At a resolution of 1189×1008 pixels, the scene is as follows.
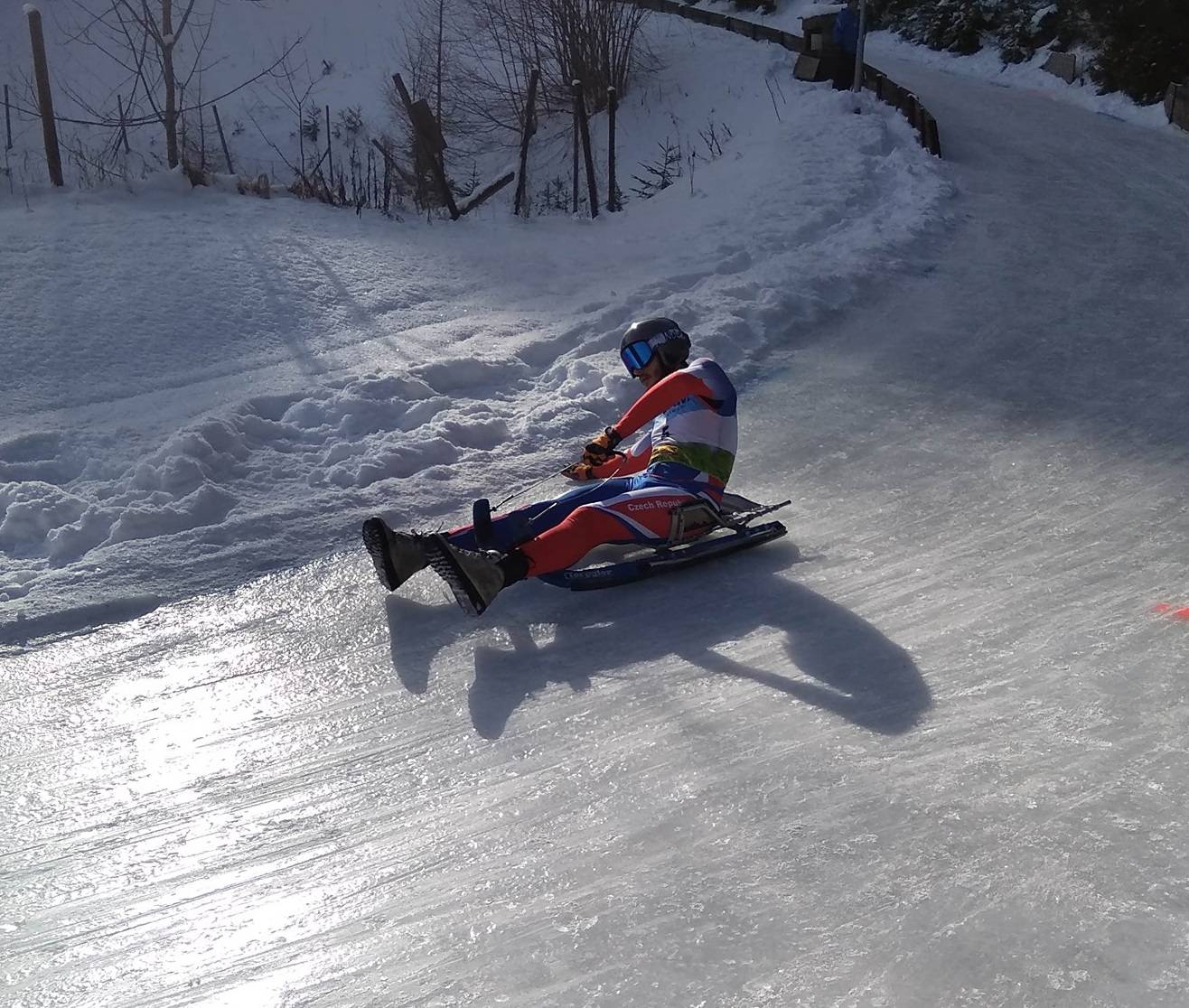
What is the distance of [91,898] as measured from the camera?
9.45 ft

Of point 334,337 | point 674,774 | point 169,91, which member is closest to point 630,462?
point 674,774

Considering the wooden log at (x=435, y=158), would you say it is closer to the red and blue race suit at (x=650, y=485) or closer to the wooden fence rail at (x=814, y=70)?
the wooden fence rail at (x=814, y=70)

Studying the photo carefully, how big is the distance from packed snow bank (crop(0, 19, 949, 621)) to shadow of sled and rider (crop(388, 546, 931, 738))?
3.48 ft

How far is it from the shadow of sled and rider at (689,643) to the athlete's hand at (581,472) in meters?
1.00

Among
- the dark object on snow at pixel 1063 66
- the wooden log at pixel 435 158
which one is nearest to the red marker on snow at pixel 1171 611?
the wooden log at pixel 435 158

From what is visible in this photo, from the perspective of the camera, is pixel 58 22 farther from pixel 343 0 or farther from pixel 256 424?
pixel 256 424

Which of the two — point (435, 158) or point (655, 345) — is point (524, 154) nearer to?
point (435, 158)

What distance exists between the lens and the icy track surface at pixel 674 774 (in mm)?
2572

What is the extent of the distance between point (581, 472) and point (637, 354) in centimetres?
63

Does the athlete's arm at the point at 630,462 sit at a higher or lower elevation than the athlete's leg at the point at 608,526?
lower

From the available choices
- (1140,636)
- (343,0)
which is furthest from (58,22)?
(1140,636)

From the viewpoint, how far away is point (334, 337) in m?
7.11

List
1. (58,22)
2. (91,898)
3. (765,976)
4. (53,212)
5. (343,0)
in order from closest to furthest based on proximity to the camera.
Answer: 1. (765,976)
2. (91,898)
3. (53,212)
4. (58,22)
5. (343,0)

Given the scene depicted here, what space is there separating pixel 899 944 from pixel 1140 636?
1.80 m
